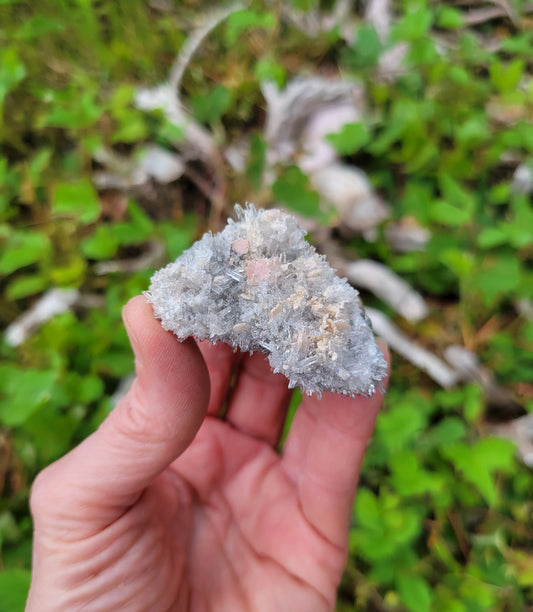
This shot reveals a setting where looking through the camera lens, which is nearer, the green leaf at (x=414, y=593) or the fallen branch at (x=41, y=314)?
the green leaf at (x=414, y=593)

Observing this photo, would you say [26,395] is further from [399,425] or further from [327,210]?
[327,210]

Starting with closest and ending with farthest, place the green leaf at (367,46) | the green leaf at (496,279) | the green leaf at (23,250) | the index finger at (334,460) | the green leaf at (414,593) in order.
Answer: the index finger at (334,460) → the green leaf at (414,593) → the green leaf at (23,250) → the green leaf at (496,279) → the green leaf at (367,46)

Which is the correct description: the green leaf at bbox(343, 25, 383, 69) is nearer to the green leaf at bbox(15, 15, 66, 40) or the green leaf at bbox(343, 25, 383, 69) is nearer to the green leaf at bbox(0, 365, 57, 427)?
the green leaf at bbox(15, 15, 66, 40)

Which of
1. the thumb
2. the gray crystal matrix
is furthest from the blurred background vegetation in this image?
the gray crystal matrix

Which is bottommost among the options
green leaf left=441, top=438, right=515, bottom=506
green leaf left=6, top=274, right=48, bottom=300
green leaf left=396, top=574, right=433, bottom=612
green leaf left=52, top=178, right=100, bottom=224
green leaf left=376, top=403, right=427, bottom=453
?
green leaf left=396, top=574, right=433, bottom=612

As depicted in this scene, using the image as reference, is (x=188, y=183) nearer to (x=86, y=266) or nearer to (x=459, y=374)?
(x=86, y=266)

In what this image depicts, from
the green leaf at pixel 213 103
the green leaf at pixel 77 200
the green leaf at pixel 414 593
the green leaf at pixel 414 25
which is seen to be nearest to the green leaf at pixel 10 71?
the green leaf at pixel 77 200

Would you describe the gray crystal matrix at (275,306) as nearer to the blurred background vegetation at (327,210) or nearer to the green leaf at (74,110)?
the blurred background vegetation at (327,210)
